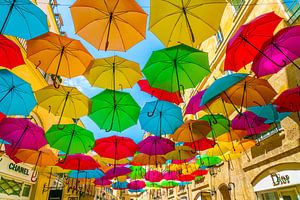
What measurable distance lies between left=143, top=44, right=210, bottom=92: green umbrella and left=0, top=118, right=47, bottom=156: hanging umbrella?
13.9 ft

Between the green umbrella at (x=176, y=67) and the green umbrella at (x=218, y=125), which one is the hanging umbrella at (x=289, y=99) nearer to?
the green umbrella at (x=218, y=125)

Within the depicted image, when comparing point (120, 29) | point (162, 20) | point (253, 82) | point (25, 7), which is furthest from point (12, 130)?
point (253, 82)

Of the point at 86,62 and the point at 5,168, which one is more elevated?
the point at 86,62

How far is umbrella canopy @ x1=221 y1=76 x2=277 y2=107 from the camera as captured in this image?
532cm

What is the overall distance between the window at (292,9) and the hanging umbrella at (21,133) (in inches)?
379

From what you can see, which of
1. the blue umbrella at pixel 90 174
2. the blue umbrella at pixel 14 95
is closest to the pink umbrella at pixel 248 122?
the blue umbrella at pixel 14 95

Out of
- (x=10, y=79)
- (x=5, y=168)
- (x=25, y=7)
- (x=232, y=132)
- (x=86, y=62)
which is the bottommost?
(x=5, y=168)

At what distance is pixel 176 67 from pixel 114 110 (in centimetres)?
241

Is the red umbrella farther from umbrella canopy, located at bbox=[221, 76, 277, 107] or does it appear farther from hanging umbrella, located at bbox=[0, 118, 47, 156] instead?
umbrella canopy, located at bbox=[221, 76, 277, 107]

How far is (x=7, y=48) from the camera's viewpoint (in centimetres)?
459

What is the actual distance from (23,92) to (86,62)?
2.04 meters

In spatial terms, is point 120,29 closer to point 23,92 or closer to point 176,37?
point 176,37

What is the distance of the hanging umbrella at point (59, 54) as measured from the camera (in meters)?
4.79

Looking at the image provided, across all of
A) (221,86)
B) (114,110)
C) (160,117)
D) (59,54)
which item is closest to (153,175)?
(160,117)
